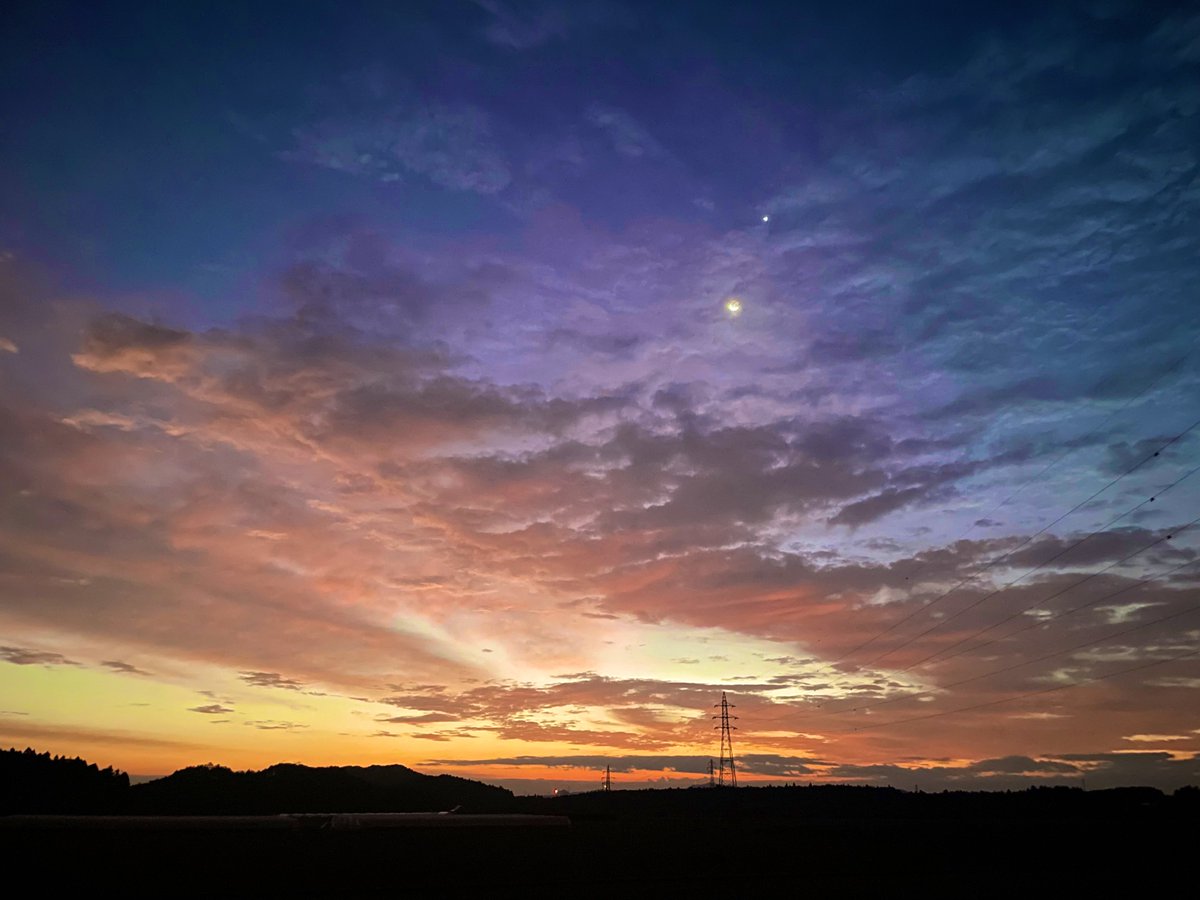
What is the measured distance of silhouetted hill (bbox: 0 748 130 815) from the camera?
458 ft

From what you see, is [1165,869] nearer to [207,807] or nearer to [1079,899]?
[1079,899]

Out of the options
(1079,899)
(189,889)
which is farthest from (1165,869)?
(189,889)

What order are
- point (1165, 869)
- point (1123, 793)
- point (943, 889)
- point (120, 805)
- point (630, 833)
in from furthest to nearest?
point (1123, 793)
point (120, 805)
point (630, 833)
point (1165, 869)
point (943, 889)

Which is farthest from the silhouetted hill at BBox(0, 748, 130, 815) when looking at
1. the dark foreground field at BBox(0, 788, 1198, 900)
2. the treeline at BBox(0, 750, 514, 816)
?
the dark foreground field at BBox(0, 788, 1198, 900)

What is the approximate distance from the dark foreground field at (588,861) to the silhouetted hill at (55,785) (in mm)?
94599

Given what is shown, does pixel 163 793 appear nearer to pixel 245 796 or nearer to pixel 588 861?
pixel 245 796

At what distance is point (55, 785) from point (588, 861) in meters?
147

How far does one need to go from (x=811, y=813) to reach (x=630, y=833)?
8889cm

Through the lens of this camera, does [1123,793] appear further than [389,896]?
Yes

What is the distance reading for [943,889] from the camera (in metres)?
48.8

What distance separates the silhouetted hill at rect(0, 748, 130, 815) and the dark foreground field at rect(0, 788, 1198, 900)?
94599 mm

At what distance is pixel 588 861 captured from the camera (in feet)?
197

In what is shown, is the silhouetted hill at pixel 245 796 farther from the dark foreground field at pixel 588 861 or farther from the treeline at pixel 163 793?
the dark foreground field at pixel 588 861

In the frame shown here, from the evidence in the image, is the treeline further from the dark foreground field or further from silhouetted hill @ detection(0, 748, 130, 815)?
the dark foreground field
